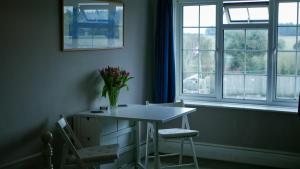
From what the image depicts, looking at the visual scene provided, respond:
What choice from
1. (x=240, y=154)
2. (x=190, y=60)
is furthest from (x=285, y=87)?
(x=190, y=60)

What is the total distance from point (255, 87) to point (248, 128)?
528mm

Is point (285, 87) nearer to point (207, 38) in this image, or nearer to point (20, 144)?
point (207, 38)

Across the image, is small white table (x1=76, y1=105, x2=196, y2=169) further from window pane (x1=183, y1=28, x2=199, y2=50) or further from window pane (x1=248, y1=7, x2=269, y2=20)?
window pane (x1=248, y1=7, x2=269, y2=20)

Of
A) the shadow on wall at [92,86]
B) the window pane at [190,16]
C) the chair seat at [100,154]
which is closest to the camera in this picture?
the chair seat at [100,154]

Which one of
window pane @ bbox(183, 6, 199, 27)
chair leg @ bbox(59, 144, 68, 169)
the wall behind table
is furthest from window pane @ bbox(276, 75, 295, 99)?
chair leg @ bbox(59, 144, 68, 169)

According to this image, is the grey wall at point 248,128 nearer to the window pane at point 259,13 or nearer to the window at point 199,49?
the window at point 199,49

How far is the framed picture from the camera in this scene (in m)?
4.11

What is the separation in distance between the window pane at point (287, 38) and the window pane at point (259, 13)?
239 mm

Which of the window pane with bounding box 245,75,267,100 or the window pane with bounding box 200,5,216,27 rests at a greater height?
the window pane with bounding box 200,5,216,27

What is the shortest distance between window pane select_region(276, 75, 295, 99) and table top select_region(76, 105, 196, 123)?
1.40 meters

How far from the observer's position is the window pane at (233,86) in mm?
5477

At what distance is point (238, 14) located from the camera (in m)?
5.43

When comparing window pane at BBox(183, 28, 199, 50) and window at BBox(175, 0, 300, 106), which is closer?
window at BBox(175, 0, 300, 106)

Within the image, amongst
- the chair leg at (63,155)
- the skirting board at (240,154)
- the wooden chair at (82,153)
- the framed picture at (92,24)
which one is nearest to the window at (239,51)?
the skirting board at (240,154)
